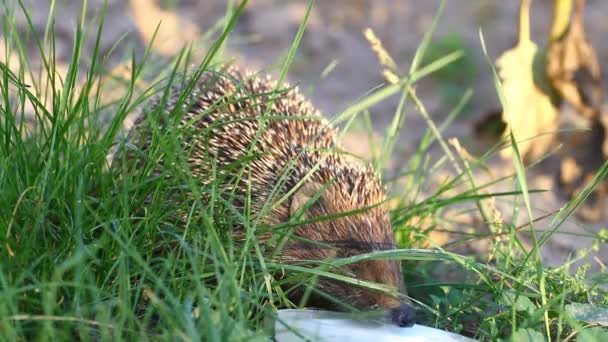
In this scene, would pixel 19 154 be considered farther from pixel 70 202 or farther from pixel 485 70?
pixel 485 70

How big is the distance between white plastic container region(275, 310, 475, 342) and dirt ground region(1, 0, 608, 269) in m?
3.58

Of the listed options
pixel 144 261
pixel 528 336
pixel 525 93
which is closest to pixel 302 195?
pixel 144 261

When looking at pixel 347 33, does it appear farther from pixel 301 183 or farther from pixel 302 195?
pixel 301 183

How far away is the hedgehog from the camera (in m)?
3.22

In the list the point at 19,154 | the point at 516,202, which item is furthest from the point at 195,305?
the point at 516,202

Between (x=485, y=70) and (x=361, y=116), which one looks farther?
(x=485, y=70)

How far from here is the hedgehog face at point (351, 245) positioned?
3.28 metres

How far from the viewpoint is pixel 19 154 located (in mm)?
3094

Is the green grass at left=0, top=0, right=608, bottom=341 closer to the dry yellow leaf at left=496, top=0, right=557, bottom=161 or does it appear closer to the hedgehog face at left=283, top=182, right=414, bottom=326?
the hedgehog face at left=283, top=182, right=414, bottom=326

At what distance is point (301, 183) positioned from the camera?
11.0 feet

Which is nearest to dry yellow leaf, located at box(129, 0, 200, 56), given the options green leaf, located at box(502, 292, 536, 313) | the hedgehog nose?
the hedgehog nose

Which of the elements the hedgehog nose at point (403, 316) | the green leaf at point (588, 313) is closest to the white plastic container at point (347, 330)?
the hedgehog nose at point (403, 316)

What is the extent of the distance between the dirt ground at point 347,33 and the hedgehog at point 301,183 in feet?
8.77

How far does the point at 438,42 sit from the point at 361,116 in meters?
1.30
